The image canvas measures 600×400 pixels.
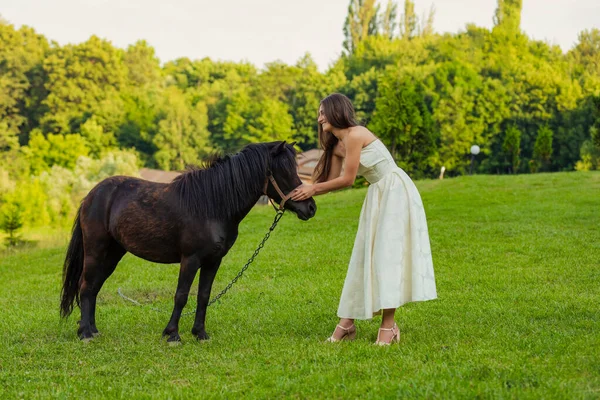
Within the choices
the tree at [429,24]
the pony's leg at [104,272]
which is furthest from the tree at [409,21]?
the pony's leg at [104,272]

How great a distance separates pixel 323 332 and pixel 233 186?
1890mm

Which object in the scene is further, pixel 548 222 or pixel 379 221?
pixel 548 222

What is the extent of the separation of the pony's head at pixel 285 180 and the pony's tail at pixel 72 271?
2.49m

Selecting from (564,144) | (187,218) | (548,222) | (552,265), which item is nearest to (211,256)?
(187,218)

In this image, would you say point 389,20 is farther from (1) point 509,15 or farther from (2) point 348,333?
(2) point 348,333

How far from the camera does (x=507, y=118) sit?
55750 millimetres

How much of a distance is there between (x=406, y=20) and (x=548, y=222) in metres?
81.8

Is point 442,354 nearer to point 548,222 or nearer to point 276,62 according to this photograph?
point 548,222

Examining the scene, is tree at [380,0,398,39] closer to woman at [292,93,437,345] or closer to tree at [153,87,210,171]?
tree at [153,87,210,171]

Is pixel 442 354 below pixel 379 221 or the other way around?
below

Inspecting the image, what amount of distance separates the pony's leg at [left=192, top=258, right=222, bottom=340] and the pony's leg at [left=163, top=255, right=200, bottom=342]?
0.45 ft

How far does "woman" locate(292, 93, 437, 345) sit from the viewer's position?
6051 mm

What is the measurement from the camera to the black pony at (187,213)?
640cm

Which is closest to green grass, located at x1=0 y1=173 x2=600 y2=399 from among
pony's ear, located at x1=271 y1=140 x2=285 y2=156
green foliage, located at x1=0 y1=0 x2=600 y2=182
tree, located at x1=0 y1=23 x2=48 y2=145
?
pony's ear, located at x1=271 y1=140 x2=285 y2=156
